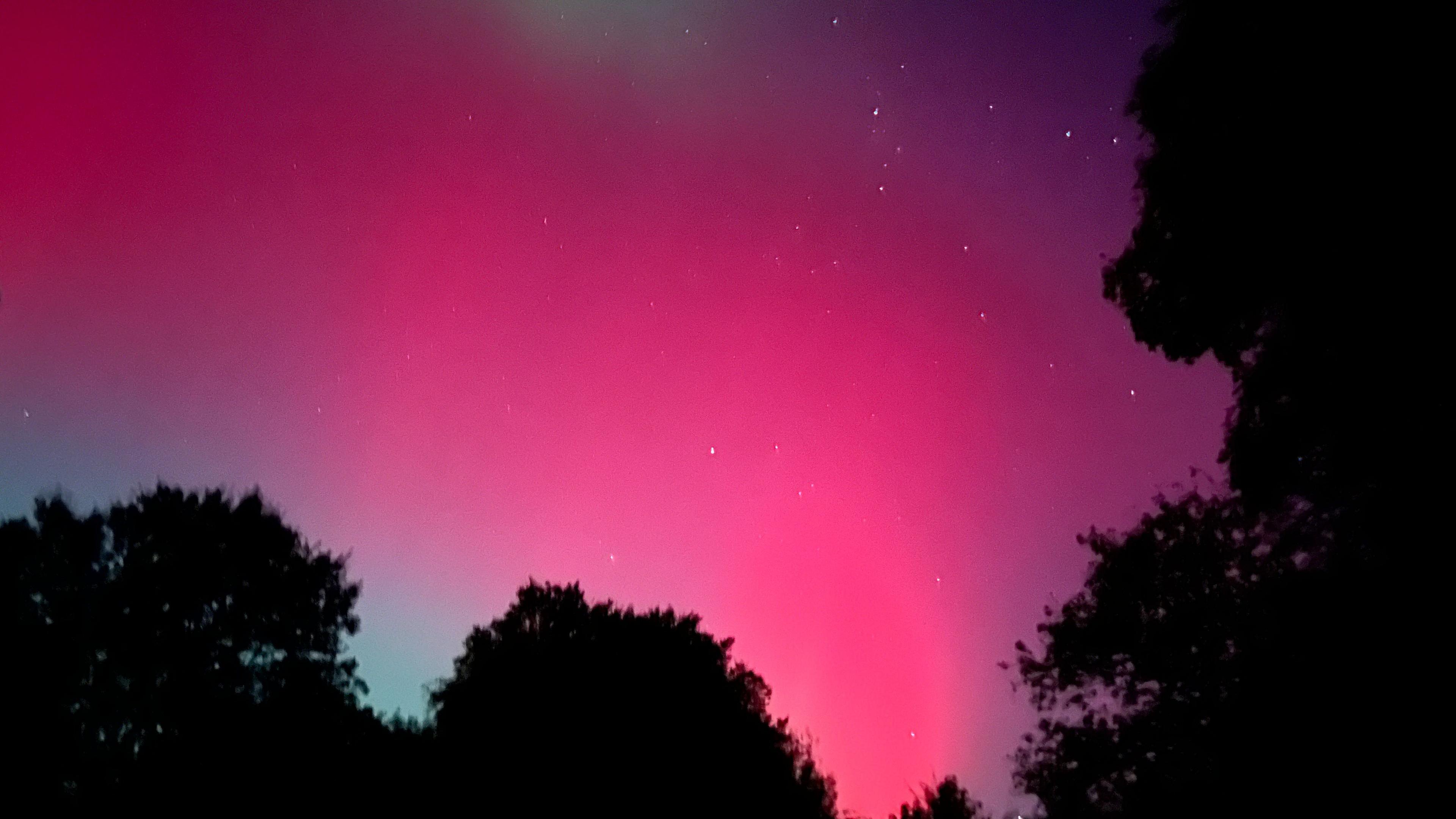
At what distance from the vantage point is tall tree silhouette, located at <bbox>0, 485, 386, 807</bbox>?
21.8m

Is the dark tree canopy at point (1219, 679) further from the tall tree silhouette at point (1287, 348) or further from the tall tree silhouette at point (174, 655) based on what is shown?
the tall tree silhouette at point (174, 655)

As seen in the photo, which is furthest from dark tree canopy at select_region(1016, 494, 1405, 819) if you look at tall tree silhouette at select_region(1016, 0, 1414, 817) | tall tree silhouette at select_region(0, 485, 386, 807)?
tall tree silhouette at select_region(0, 485, 386, 807)

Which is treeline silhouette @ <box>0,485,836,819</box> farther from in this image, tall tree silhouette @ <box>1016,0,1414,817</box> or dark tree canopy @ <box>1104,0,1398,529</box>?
dark tree canopy @ <box>1104,0,1398,529</box>

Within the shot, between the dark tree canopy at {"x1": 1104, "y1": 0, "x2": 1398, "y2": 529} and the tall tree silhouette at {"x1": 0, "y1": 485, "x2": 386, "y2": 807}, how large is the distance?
20633 millimetres

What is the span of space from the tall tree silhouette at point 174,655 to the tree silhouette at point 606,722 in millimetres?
3242

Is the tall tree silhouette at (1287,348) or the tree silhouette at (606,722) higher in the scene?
the tree silhouette at (606,722)

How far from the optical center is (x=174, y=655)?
27781 mm

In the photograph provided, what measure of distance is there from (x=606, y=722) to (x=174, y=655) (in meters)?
12.7

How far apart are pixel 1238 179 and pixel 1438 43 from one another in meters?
1.73

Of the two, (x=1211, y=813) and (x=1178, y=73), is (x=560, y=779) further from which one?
(x=1178, y=73)

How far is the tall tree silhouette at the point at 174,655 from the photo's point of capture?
21797 millimetres

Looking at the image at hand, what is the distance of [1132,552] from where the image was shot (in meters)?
14.2

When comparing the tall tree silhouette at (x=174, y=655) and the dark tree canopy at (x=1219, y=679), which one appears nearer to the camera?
the dark tree canopy at (x=1219, y=679)

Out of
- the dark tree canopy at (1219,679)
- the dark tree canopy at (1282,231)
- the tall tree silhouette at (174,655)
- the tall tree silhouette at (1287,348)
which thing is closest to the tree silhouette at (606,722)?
the tall tree silhouette at (174,655)
